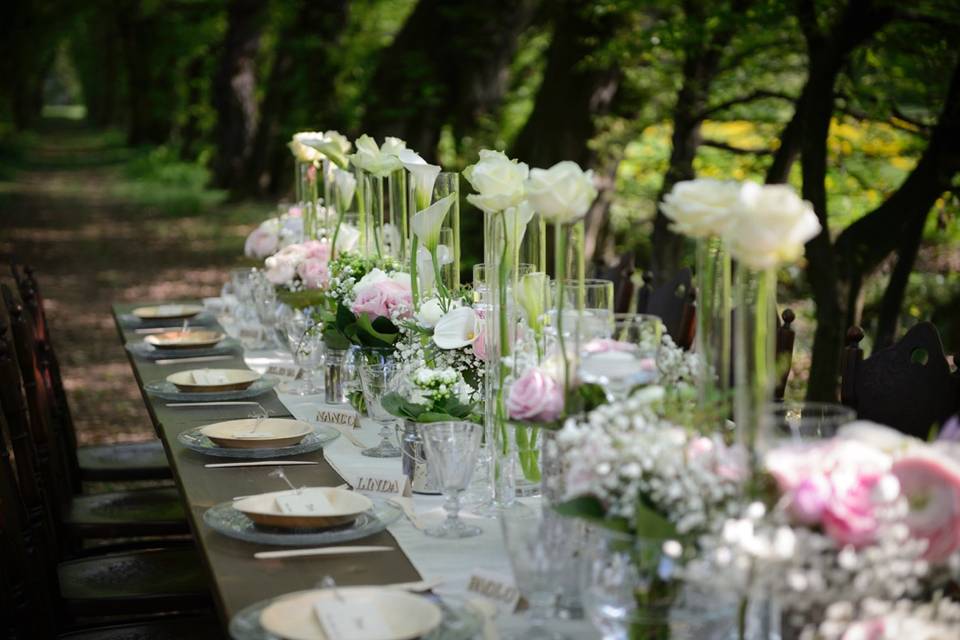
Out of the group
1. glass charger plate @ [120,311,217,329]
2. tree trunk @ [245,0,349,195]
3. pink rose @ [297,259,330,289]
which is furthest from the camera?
tree trunk @ [245,0,349,195]

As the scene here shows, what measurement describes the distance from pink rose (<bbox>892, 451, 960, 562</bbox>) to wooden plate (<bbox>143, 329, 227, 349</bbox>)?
2905mm

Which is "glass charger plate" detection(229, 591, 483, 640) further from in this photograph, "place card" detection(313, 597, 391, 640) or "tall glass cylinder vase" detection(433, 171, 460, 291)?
"tall glass cylinder vase" detection(433, 171, 460, 291)

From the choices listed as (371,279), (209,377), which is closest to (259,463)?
(371,279)

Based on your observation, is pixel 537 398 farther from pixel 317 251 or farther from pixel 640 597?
pixel 317 251

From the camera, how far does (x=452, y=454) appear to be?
2.24 metres

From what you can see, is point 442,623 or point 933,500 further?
point 442,623

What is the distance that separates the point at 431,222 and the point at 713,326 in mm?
1137

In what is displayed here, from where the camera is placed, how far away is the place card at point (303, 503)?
222 cm

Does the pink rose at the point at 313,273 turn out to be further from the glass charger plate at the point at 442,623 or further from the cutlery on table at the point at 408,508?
the glass charger plate at the point at 442,623

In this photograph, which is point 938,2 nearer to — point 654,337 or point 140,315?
point 140,315

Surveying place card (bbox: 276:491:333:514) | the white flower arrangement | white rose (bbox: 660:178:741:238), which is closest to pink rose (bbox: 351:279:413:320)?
place card (bbox: 276:491:333:514)

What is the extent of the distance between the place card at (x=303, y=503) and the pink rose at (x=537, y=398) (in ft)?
1.39

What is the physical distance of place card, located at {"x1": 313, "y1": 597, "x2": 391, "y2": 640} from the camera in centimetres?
171

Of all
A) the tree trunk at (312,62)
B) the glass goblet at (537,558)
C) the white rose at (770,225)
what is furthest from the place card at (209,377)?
the tree trunk at (312,62)
